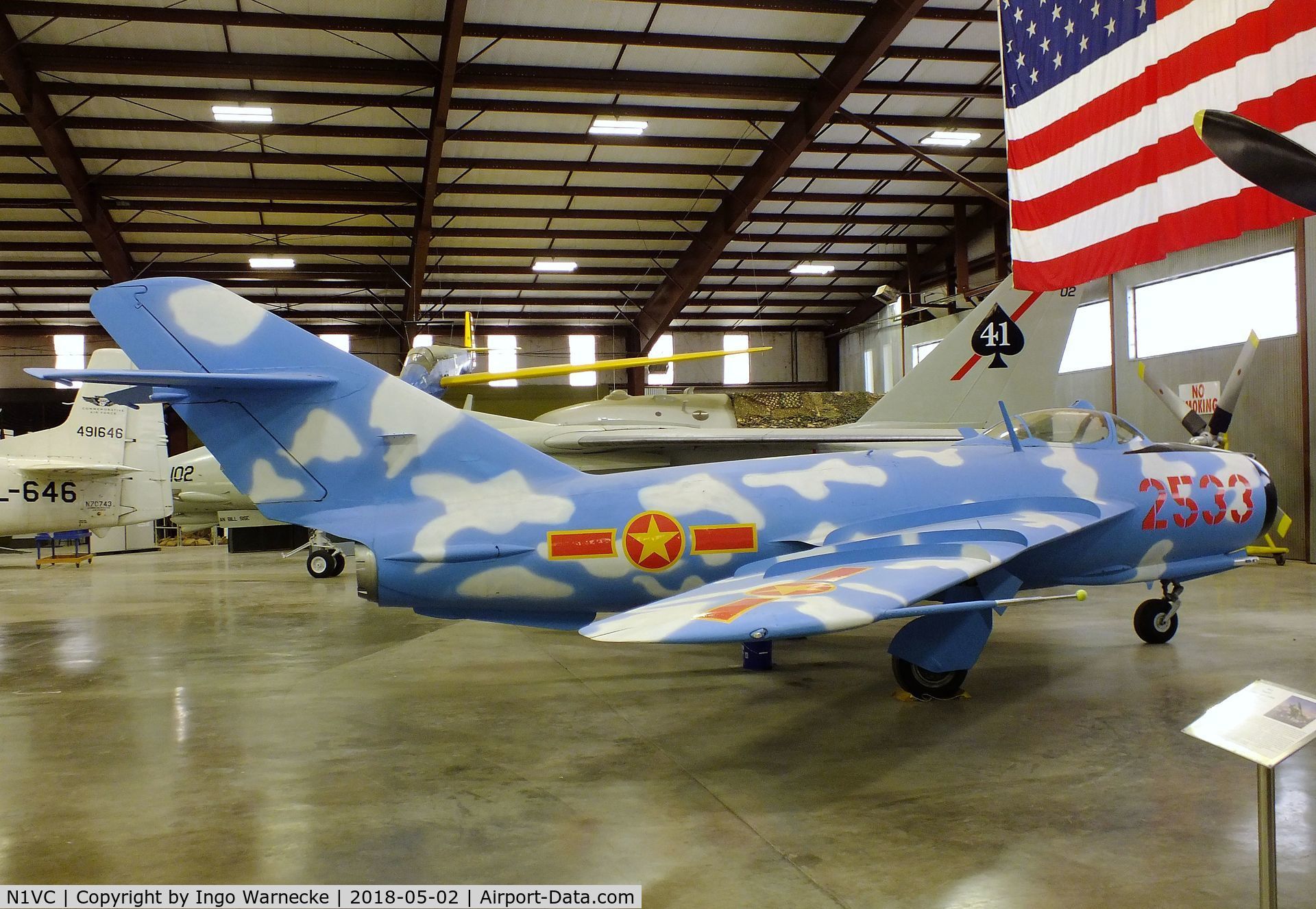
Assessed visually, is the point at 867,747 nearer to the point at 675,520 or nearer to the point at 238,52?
the point at 675,520

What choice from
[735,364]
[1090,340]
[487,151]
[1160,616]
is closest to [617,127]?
[487,151]

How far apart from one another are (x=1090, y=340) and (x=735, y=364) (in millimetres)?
16246

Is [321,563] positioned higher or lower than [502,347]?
lower

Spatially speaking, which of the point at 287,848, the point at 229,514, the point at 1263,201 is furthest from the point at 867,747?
the point at 229,514

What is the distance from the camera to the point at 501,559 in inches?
239

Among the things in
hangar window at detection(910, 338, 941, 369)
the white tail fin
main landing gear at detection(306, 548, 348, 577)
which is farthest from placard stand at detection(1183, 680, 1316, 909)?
hangar window at detection(910, 338, 941, 369)

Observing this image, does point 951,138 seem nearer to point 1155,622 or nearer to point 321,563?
point 1155,622

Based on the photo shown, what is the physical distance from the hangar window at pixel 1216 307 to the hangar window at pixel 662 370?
17871mm

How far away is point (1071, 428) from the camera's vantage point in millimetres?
7215

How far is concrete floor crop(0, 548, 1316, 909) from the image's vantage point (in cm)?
355

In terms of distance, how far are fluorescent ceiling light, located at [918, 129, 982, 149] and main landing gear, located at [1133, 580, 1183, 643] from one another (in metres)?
15.3

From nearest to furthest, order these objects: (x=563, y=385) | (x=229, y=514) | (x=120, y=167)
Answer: (x=229, y=514)
(x=120, y=167)
(x=563, y=385)

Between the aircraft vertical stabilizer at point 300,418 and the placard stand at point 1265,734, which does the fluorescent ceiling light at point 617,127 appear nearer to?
the aircraft vertical stabilizer at point 300,418

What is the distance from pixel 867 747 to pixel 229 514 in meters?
14.4
